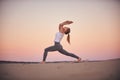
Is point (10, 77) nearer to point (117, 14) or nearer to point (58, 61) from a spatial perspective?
point (58, 61)

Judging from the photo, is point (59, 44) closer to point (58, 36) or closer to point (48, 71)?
point (58, 36)

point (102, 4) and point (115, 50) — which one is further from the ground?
point (102, 4)

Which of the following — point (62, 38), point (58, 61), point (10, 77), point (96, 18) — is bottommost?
point (10, 77)

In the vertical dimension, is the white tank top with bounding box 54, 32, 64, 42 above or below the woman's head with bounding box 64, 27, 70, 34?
below

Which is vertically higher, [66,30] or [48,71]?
[66,30]

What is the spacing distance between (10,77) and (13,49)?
237 mm

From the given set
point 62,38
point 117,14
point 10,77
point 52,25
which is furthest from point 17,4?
point 117,14

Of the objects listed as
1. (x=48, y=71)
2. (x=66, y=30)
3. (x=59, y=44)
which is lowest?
(x=48, y=71)

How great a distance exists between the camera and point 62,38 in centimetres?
217

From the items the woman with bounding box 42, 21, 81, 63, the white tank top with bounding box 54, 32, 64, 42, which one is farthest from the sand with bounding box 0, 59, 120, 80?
the white tank top with bounding box 54, 32, 64, 42

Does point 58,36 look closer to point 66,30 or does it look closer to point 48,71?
point 66,30

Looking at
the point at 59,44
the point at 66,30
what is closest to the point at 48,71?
the point at 59,44

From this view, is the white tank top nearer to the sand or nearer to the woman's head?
the woman's head

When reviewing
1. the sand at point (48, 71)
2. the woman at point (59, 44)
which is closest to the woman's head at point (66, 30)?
the woman at point (59, 44)
